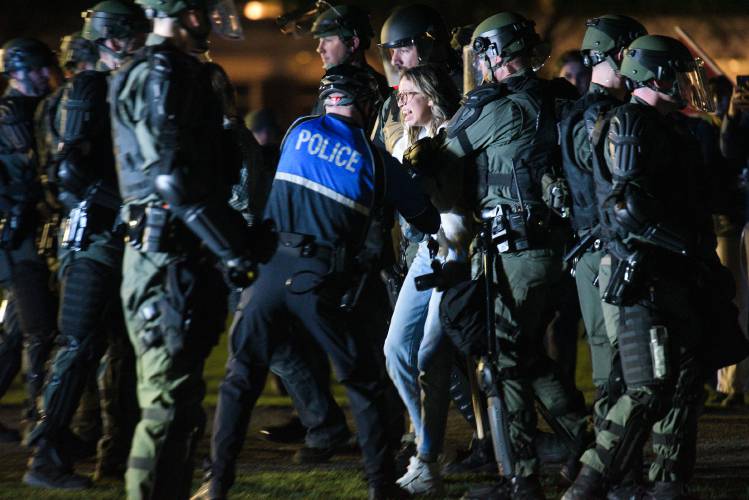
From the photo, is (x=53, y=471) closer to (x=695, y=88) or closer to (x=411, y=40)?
(x=411, y=40)

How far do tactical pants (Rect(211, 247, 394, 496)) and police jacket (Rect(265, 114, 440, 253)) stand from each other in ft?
0.53

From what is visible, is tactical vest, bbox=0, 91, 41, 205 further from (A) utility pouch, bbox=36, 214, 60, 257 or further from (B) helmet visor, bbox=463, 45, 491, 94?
(B) helmet visor, bbox=463, 45, 491, 94

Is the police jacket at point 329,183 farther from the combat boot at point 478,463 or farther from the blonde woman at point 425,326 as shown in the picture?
the combat boot at point 478,463

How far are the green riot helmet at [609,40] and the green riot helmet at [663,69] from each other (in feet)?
1.58

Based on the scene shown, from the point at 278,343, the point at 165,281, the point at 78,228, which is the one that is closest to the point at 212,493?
the point at 278,343

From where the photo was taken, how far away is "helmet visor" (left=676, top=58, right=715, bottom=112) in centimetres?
654

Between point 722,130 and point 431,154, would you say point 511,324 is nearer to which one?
point 431,154

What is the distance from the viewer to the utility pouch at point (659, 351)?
621 cm

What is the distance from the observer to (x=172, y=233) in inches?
221

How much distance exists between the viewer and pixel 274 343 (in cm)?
651

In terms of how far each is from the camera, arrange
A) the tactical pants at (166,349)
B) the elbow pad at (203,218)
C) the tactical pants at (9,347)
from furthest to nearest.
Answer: the tactical pants at (9,347)
the tactical pants at (166,349)
the elbow pad at (203,218)

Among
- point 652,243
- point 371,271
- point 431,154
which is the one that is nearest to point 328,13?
point 431,154

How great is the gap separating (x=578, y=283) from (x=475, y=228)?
1.96ft

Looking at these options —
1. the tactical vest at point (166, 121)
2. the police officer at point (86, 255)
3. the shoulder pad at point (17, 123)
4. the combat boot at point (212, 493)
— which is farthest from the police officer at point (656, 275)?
the shoulder pad at point (17, 123)
